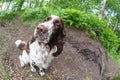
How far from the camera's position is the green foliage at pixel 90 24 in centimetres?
708

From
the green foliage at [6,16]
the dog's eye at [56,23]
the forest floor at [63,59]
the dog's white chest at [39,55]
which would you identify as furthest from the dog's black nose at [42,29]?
the green foliage at [6,16]

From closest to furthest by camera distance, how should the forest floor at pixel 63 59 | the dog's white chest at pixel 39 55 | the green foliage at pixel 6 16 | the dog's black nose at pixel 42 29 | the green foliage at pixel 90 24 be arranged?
the dog's black nose at pixel 42 29 → the dog's white chest at pixel 39 55 → the forest floor at pixel 63 59 → the green foliage at pixel 90 24 → the green foliage at pixel 6 16

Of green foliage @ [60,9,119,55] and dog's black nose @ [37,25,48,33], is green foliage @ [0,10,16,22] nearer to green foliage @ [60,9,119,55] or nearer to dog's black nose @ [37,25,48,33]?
green foliage @ [60,9,119,55]

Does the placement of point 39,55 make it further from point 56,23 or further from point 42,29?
point 56,23

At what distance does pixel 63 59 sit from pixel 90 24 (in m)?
1.52

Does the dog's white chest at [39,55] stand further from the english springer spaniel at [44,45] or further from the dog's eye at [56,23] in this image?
the dog's eye at [56,23]

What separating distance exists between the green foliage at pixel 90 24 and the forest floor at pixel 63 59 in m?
0.17

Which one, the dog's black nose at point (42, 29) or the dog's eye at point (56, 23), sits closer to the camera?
the dog's black nose at point (42, 29)

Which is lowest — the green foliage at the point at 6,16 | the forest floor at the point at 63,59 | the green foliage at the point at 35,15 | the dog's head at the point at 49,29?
the forest floor at the point at 63,59

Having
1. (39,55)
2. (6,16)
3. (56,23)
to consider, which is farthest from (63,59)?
(6,16)

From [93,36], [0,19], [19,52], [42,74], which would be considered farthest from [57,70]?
[0,19]

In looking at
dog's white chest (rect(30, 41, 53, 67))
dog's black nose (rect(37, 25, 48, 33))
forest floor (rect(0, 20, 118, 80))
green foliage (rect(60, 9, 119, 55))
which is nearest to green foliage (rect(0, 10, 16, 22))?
forest floor (rect(0, 20, 118, 80))

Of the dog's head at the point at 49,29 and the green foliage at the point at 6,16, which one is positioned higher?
the dog's head at the point at 49,29

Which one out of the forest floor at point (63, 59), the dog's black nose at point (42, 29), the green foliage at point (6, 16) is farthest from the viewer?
the green foliage at point (6, 16)
